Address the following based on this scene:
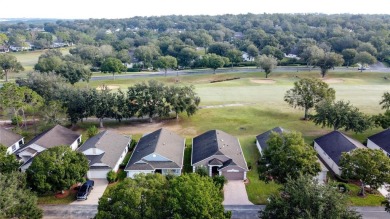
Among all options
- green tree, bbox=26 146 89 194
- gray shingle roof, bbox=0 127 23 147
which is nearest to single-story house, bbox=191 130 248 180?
green tree, bbox=26 146 89 194

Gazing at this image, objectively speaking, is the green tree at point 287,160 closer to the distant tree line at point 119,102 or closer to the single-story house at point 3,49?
the distant tree line at point 119,102

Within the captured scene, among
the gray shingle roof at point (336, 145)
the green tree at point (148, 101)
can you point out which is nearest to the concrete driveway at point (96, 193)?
the green tree at point (148, 101)

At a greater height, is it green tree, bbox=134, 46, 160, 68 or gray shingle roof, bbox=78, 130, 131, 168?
green tree, bbox=134, 46, 160, 68

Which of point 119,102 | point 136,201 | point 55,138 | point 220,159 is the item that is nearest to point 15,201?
point 136,201

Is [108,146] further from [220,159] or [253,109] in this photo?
[253,109]

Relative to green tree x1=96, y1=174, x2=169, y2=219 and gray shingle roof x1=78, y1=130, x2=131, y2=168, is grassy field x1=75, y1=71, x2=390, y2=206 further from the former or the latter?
green tree x1=96, y1=174, x2=169, y2=219

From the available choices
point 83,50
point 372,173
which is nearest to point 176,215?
point 372,173
